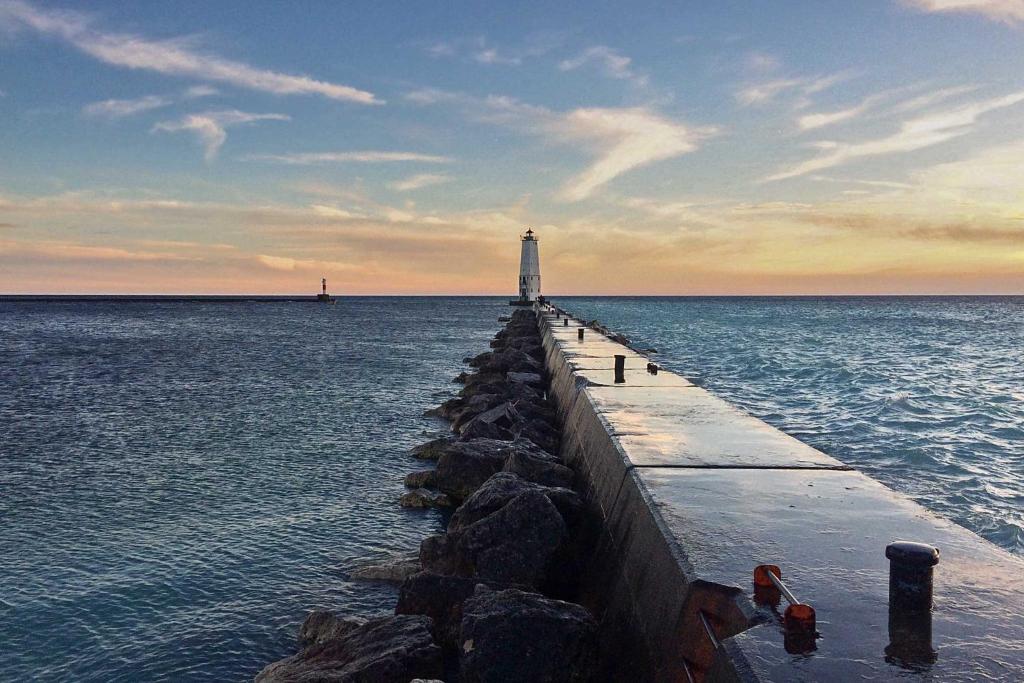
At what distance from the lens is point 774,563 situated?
14.7ft

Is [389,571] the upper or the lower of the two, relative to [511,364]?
lower

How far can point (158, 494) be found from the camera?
10766mm

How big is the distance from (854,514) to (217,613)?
17.8 feet

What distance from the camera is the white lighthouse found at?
8200 centimetres

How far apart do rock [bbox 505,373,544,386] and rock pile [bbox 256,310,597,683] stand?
849cm

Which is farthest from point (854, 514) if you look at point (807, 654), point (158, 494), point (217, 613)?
point (158, 494)

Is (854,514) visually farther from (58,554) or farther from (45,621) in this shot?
(58,554)

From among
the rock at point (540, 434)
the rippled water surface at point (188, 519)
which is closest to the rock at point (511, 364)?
the rippled water surface at point (188, 519)

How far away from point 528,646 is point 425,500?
18.0 ft

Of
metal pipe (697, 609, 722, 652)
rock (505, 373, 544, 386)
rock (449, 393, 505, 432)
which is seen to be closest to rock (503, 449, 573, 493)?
metal pipe (697, 609, 722, 652)

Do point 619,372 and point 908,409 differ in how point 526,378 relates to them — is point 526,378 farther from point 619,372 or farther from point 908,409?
point 908,409

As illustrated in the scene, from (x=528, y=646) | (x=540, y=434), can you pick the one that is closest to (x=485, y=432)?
(x=540, y=434)

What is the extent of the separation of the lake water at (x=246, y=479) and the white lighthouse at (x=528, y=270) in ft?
173

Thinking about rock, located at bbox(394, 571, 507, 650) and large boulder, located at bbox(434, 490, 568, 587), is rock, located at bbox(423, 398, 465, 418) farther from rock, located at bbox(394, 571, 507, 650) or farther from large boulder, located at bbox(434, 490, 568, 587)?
rock, located at bbox(394, 571, 507, 650)
